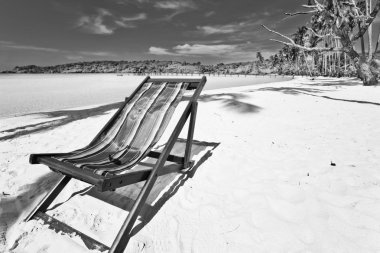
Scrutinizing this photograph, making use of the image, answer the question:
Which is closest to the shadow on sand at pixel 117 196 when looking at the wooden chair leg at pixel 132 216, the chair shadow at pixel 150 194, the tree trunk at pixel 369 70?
the chair shadow at pixel 150 194

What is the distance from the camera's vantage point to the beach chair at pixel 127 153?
2109 mm

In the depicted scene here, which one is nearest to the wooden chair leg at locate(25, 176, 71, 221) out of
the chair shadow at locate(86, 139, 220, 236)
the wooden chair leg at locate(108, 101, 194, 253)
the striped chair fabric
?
the striped chair fabric

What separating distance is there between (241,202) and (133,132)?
1.49 meters

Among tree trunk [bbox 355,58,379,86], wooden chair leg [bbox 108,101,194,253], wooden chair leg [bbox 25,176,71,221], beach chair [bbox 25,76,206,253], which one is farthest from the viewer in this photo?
tree trunk [bbox 355,58,379,86]

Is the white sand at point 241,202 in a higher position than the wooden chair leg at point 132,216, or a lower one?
lower

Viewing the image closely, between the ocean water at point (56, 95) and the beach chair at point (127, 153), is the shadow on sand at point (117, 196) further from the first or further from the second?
the ocean water at point (56, 95)

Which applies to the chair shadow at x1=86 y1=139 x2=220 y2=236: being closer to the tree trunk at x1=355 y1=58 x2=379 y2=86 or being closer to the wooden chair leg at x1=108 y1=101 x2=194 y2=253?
the wooden chair leg at x1=108 y1=101 x2=194 y2=253

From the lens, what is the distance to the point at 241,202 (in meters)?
2.73

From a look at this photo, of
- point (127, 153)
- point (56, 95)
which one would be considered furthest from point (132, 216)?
point (56, 95)

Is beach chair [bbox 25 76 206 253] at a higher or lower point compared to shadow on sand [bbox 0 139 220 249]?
higher

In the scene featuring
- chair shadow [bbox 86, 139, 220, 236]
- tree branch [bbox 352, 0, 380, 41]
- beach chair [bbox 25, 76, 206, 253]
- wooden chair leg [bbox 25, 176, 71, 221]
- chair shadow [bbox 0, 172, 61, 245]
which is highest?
tree branch [bbox 352, 0, 380, 41]

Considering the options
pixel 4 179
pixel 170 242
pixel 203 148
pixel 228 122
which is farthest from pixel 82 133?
pixel 170 242

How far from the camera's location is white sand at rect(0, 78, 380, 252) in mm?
2170

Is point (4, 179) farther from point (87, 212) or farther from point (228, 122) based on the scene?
point (228, 122)
